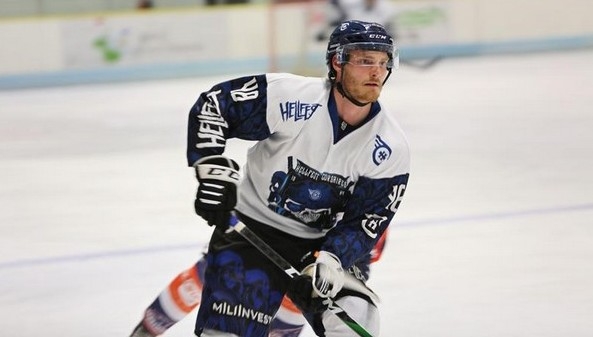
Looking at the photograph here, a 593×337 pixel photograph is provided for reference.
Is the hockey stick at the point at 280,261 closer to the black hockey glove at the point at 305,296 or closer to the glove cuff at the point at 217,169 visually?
the black hockey glove at the point at 305,296

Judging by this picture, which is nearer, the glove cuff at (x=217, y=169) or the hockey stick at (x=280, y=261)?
the glove cuff at (x=217, y=169)

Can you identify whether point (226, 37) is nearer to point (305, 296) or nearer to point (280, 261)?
point (280, 261)

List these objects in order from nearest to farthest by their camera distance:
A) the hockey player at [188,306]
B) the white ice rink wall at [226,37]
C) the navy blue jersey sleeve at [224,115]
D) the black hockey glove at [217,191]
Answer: the black hockey glove at [217,191] → the navy blue jersey sleeve at [224,115] → the hockey player at [188,306] → the white ice rink wall at [226,37]

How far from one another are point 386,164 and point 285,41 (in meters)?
8.73

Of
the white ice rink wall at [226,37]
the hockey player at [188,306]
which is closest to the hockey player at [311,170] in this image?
the hockey player at [188,306]

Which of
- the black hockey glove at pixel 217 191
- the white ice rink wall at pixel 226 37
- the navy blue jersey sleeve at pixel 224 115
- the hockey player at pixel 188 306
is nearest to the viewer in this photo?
the black hockey glove at pixel 217 191

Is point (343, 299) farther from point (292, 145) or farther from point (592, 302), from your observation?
point (592, 302)

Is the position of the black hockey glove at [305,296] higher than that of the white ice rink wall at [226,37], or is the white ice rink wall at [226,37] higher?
the black hockey glove at [305,296]

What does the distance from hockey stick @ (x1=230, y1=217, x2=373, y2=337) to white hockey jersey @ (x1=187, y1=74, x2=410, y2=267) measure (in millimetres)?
113

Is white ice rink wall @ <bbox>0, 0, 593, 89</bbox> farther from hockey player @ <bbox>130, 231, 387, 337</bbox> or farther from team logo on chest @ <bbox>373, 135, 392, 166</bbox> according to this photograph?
team logo on chest @ <bbox>373, 135, 392, 166</bbox>

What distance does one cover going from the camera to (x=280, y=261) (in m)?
2.83

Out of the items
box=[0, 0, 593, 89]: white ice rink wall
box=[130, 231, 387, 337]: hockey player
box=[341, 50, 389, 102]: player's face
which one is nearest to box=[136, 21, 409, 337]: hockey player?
box=[341, 50, 389, 102]: player's face

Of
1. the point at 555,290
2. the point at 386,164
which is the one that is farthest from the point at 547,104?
the point at 386,164

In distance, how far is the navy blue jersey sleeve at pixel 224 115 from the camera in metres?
2.75
